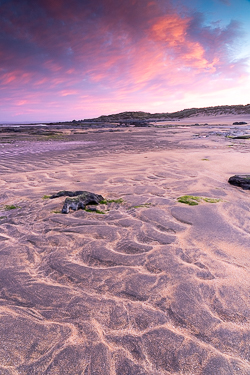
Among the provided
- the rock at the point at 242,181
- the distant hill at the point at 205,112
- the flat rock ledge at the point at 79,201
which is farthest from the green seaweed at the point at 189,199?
the distant hill at the point at 205,112

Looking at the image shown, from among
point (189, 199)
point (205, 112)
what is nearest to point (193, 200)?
point (189, 199)

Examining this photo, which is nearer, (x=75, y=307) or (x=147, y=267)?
(x=75, y=307)

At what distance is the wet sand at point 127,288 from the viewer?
4.45 ft

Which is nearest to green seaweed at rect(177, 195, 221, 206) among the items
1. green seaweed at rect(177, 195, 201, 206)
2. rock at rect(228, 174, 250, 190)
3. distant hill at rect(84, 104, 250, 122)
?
green seaweed at rect(177, 195, 201, 206)

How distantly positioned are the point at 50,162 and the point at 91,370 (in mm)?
7315

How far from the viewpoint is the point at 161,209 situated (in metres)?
3.39

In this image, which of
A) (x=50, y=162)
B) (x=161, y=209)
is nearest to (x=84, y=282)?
(x=161, y=209)

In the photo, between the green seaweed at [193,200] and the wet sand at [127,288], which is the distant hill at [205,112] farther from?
the wet sand at [127,288]

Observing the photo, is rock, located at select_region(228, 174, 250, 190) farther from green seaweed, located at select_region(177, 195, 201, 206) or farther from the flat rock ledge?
the flat rock ledge

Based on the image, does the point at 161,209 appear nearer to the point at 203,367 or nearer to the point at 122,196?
the point at 122,196

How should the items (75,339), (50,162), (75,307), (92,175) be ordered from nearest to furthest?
(75,339) → (75,307) → (92,175) → (50,162)

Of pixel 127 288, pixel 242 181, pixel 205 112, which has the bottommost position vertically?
pixel 127 288

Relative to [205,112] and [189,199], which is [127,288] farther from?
[205,112]

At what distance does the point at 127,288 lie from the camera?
189 centimetres
